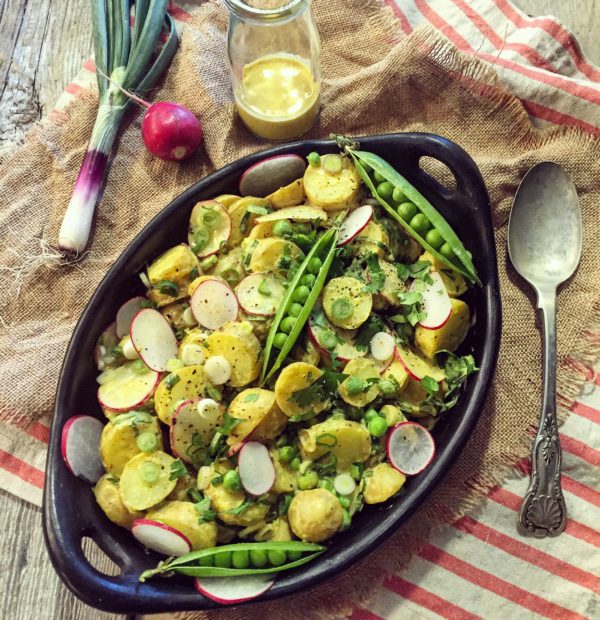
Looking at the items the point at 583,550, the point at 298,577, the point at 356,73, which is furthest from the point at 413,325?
the point at 356,73

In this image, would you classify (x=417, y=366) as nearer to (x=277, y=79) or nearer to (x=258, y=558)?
(x=258, y=558)

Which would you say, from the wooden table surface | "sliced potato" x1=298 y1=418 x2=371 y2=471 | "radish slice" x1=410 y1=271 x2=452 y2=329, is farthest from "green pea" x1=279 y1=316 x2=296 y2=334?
the wooden table surface

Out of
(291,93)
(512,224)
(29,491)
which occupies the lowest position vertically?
(29,491)

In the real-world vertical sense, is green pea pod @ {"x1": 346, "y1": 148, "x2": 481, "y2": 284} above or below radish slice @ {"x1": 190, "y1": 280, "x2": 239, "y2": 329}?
above

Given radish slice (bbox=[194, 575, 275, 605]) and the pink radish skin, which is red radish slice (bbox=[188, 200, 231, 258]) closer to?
the pink radish skin

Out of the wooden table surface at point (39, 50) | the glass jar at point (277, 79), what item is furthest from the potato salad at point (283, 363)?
the wooden table surface at point (39, 50)

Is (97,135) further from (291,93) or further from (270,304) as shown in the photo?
(270,304)

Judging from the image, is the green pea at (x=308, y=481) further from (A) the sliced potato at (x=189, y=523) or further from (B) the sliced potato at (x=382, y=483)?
(A) the sliced potato at (x=189, y=523)
